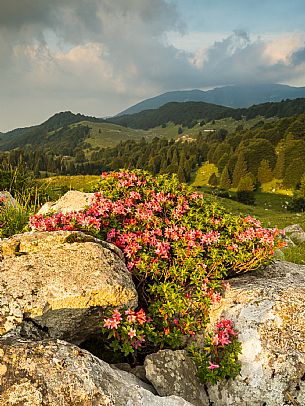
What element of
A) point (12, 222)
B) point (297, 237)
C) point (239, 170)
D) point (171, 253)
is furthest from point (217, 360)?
point (239, 170)

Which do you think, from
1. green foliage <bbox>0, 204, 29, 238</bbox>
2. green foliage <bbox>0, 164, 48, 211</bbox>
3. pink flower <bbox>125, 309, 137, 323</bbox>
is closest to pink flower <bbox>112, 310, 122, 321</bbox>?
pink flower <bbox>125, 309, 137, 323</bbox>

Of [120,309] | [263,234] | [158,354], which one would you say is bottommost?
[158,354]

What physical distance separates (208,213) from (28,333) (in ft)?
15.2

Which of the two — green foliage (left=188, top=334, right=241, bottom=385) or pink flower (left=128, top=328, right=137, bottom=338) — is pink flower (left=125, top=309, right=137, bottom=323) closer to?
pink flower (left=128, top=328, right=137, bottom=338)

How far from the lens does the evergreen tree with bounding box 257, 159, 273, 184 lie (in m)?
181

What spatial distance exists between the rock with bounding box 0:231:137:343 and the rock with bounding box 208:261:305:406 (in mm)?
1948

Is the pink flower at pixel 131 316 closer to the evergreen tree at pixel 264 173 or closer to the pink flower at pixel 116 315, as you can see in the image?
the pink flower at pixel 116 315

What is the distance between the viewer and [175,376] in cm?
531

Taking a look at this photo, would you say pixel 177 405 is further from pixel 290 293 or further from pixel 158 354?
pixel 290 293

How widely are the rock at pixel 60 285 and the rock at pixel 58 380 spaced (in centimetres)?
76

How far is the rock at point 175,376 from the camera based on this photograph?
17.0ft

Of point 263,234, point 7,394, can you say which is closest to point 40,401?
point 7,394

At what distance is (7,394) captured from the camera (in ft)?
11.8

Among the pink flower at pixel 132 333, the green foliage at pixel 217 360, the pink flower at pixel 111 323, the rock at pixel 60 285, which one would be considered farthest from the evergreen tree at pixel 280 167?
the pink flower at pixel 111 323
